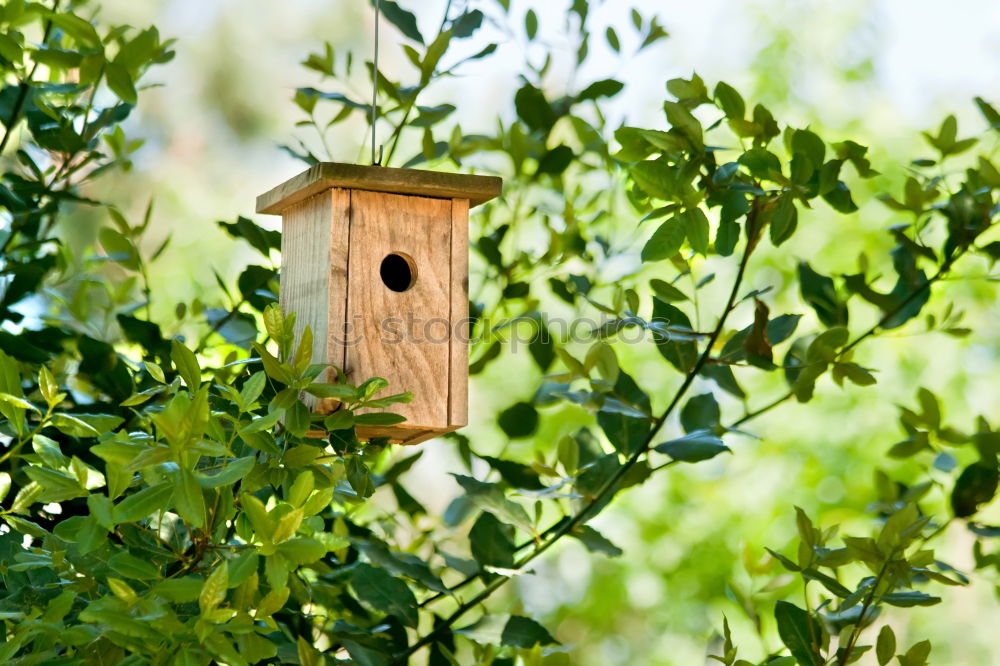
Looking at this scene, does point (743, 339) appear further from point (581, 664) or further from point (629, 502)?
point (581, 664)

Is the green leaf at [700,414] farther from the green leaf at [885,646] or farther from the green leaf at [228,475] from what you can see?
the green leaf at [228,475]

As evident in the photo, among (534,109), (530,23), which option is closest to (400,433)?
(534,109)

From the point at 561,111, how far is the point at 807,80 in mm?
3594

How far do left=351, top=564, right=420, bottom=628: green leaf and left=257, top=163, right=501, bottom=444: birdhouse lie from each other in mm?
148

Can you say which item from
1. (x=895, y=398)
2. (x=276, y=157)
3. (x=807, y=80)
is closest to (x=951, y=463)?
(x=895, y=398)

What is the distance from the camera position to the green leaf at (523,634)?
1141 millimetres

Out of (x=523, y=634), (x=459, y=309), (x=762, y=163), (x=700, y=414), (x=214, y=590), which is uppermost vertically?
(x=762, y=163)

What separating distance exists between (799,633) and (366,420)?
0.46m

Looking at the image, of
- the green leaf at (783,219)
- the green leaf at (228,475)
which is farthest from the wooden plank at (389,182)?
the green leaf at (228,475)

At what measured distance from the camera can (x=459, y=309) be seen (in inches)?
45.8

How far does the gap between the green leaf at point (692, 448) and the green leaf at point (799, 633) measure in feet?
0.52

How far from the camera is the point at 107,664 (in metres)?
0.85

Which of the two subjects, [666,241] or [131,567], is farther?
[666,241]

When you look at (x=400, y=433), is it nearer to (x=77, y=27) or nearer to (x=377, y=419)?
(x=377, y=419)
